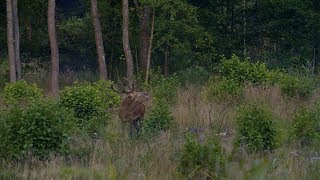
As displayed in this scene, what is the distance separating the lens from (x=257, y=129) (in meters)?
12.0

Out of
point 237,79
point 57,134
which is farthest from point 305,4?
point 57,134

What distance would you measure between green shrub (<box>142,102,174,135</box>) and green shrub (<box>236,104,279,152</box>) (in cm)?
212

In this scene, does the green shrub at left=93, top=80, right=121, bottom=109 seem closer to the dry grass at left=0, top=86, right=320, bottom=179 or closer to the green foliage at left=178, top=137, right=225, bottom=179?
the dry grass at left=0, top=86, right=320, bottom=179

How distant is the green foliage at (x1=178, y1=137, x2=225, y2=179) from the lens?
8255mm

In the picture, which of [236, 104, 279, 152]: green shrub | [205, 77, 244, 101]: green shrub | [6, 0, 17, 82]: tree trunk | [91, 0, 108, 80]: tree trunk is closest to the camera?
[236, 104, 279, 152]: green shrub

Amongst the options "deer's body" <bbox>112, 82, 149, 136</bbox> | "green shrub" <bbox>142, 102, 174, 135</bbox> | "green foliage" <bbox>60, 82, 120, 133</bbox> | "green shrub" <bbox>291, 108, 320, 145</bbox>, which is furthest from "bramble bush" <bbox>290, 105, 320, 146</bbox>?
"green foliage" <bbox>60, 82, 120, 133</bbox>

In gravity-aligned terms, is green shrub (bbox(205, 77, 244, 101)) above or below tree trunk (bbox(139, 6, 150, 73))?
below

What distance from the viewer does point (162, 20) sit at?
27.6 meters

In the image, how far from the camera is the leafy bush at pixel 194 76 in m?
28.2

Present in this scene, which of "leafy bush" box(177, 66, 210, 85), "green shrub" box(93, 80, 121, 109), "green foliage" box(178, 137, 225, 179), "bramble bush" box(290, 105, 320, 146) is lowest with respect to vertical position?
"leafy bush" box(177, 66, 210, 85)

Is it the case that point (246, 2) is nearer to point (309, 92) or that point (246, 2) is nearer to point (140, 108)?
point (309, 92)

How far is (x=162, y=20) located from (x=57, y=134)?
1656 cm

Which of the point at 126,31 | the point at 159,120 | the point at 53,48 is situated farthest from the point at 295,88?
the point at 53,48

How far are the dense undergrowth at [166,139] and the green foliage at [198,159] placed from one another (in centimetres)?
1
